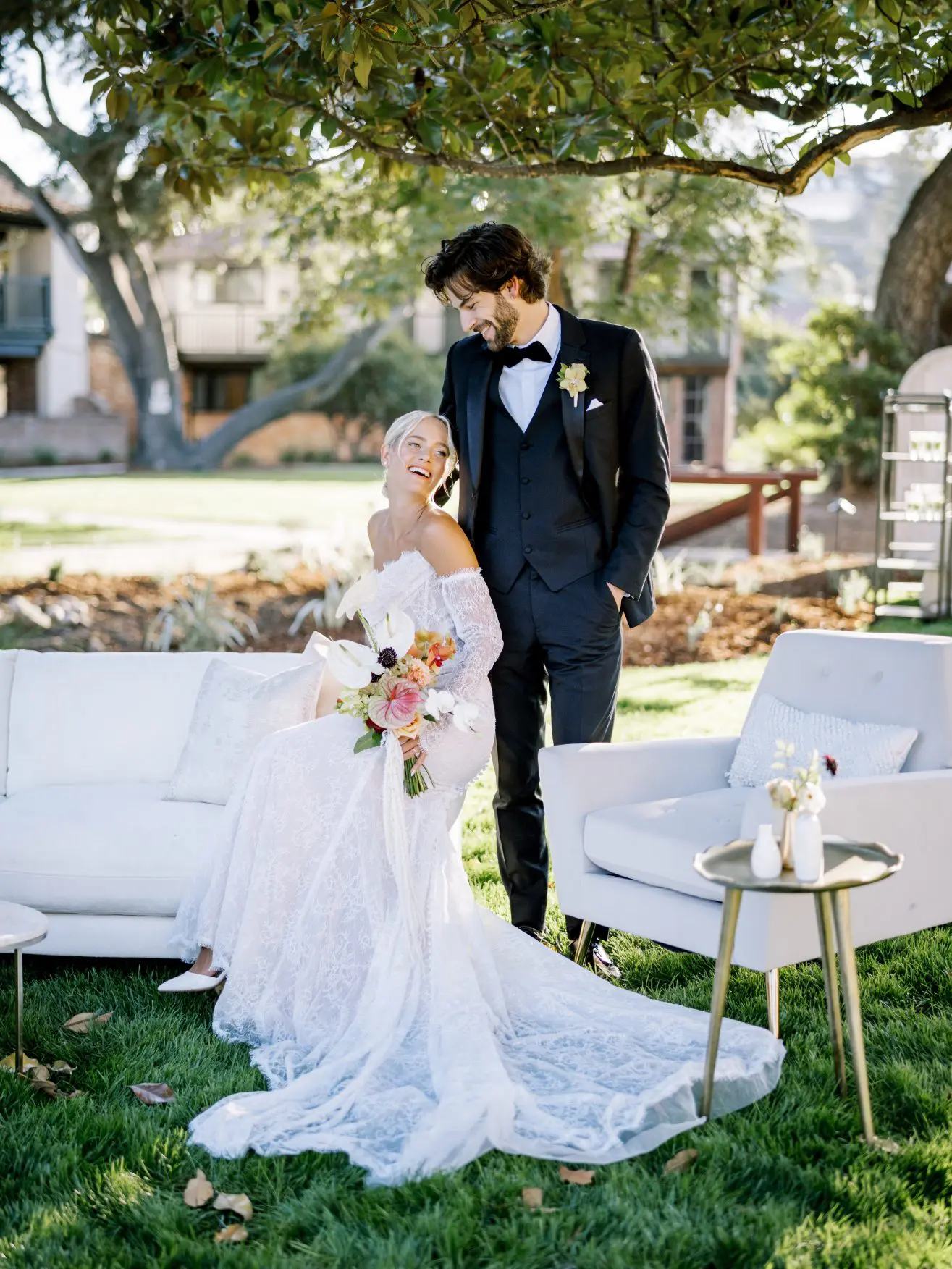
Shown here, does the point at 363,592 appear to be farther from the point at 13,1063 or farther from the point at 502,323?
the point at 13,1063

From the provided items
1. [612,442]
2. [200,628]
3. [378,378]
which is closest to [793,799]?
[612,442]

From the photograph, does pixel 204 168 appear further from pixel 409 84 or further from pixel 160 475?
pixel 160 475

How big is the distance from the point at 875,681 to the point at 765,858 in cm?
149

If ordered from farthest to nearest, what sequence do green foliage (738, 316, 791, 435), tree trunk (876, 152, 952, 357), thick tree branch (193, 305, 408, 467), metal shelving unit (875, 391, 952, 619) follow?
1. green foliage (738, 316, 791, 435)
2. thick tree branch (193, 305, 408, 467)
3. tree trunk (876, 152, 952, 357)
4. metal shelving unit (875, 391, 952, 619)

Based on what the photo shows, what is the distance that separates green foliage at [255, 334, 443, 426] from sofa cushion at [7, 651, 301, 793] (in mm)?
24856

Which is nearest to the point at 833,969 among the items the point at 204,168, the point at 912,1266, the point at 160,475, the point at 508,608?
the point at 912,1266

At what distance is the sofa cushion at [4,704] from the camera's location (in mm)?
4824

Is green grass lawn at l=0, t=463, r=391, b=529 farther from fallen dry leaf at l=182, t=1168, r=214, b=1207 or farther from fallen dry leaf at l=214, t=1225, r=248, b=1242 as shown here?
fallen dry leaf at l=214, t=1225, r=248, b=1242

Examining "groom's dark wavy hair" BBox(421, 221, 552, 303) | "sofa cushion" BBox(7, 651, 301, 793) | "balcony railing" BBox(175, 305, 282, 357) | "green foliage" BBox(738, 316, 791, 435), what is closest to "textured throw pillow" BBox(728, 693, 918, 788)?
"groom's dark wavy hair" BBox(421, 221, 552, 303)

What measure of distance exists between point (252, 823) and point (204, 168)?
2.70 metres

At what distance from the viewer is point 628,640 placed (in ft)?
32.9

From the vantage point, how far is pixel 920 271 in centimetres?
1576

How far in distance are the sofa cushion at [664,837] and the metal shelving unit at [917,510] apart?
7.73 meters

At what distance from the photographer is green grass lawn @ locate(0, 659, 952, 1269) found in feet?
8.52
